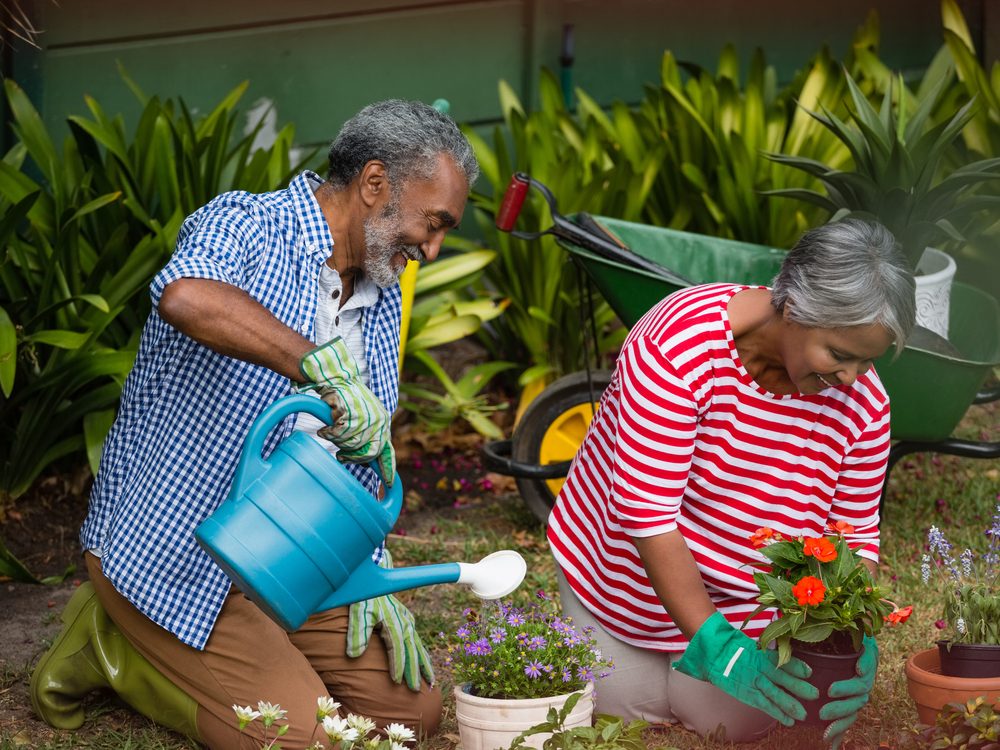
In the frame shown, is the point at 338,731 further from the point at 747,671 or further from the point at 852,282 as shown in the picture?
the point at 852,282

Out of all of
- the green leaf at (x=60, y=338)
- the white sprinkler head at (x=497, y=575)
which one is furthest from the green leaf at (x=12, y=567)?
the white sprinkler head at (x=497, y=575)

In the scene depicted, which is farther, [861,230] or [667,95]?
[667,95]

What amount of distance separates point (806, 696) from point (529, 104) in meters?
3.89

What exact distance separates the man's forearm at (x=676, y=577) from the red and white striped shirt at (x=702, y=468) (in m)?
0.03

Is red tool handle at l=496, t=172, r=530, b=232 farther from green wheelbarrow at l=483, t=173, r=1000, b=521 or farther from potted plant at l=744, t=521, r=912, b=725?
potted plant at l=744, t=521, r=912, b=725

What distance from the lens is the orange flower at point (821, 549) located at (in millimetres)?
2068

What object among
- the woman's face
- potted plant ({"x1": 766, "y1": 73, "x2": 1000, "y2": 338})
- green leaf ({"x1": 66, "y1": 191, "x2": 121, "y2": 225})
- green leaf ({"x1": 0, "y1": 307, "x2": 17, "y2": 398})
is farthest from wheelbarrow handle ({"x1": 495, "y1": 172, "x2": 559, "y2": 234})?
the woman's face

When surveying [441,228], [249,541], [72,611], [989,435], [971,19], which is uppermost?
[971,19]

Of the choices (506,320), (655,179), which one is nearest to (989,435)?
(655,179)

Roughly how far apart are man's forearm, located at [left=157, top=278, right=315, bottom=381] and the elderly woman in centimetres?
65

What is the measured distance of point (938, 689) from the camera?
7.30 feet

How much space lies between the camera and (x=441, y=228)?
8.20 feet

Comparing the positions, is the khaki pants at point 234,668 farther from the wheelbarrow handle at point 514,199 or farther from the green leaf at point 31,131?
the green leaf at point 31,131

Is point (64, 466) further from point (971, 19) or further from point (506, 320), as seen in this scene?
point (971, 19)
